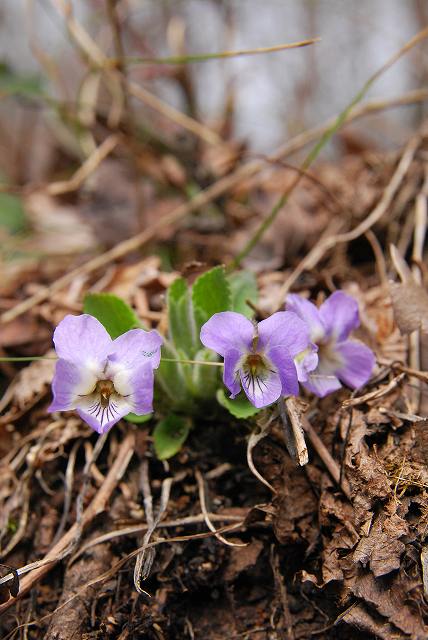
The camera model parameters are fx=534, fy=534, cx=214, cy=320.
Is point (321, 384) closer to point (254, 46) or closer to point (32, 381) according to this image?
point (32, 381)

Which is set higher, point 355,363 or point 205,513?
point 355,363

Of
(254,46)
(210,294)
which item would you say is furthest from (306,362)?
(254,46)

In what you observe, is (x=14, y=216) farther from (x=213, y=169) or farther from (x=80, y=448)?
(x=80, y=448)

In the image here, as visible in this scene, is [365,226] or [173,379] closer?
[173,379]

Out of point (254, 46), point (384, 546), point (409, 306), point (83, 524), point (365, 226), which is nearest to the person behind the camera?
point (384, 546)

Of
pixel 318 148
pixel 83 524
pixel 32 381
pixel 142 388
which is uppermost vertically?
pixel 318 148

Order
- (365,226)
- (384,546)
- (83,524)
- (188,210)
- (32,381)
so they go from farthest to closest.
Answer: (188,210) → (365,226) → (32,381) → (83,524) → (384,546)

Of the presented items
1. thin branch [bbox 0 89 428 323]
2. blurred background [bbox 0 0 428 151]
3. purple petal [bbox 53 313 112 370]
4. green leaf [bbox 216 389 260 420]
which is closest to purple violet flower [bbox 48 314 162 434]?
purple petal [bbox 53 313 112 370]

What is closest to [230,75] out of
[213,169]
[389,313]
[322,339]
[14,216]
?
[213,169]
